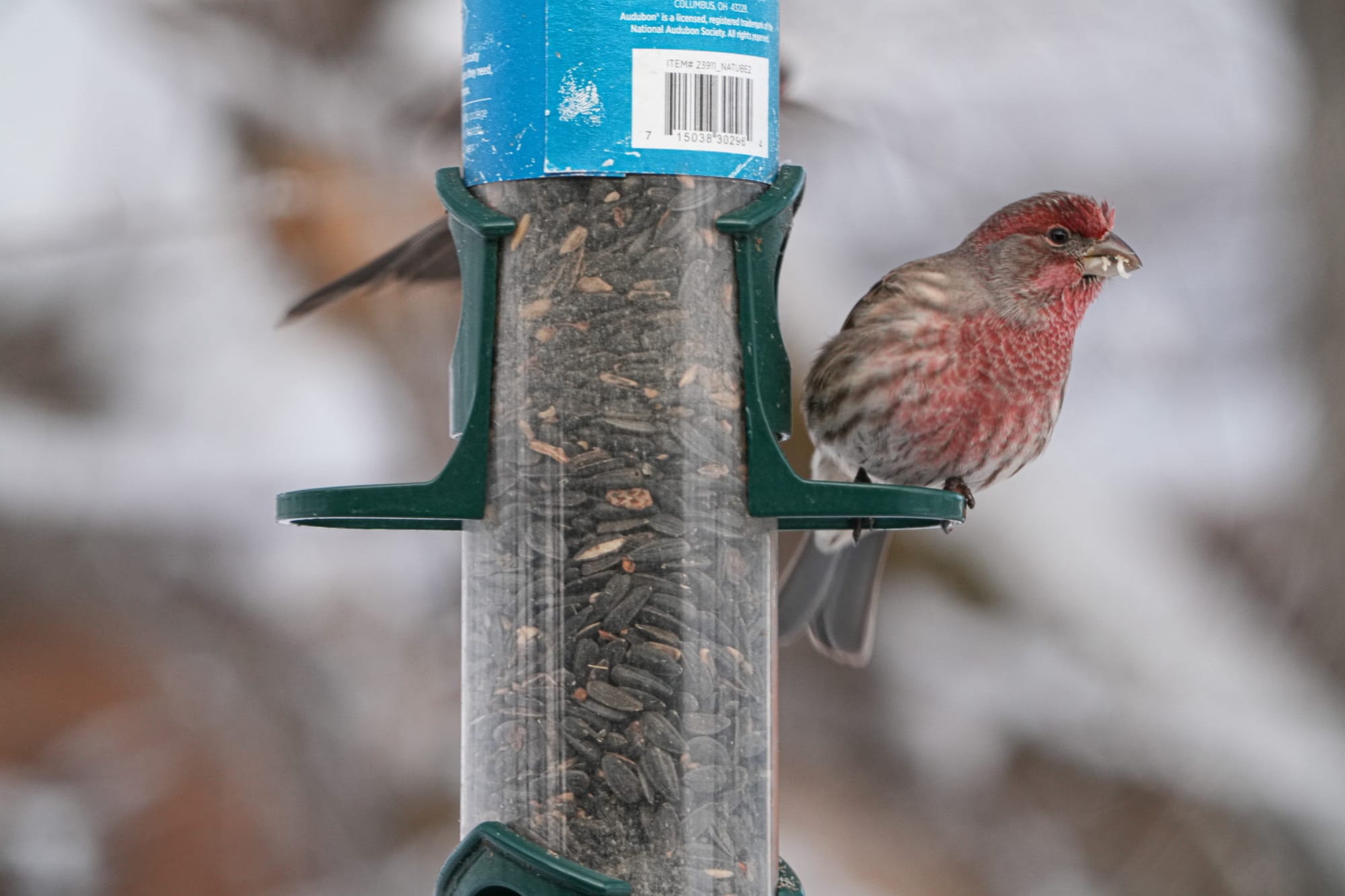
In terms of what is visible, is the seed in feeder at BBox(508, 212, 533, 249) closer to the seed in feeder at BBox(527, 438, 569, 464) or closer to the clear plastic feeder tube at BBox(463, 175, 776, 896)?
the clear plastic feeder tube at BBox(463, 175, 776, 896)

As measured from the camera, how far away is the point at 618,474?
10.5 ft

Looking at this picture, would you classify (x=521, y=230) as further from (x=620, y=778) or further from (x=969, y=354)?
(x=969, y=354)

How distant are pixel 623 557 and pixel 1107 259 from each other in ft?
4.91

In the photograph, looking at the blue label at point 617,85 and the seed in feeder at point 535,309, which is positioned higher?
the blue label at point 617,85

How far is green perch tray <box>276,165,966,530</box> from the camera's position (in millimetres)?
3168

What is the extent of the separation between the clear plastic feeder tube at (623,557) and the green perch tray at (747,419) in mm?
27

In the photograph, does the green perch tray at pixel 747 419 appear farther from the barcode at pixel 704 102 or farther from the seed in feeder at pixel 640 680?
the seed in feeder at pixel 640 680

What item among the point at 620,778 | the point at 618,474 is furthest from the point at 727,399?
the point at 620,778

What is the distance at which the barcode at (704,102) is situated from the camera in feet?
10.4

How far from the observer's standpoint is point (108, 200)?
544cm

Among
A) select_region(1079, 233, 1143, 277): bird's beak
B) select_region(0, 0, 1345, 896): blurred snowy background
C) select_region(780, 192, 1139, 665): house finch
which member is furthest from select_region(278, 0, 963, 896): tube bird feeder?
select_region(0, 0, 1345, 896): blurred snowy background

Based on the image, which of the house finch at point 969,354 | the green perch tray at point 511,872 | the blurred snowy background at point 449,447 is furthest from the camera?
the blurred snowy background at point 449,447

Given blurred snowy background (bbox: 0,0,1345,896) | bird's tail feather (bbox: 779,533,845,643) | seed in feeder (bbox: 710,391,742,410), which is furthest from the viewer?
blurred snowy background (bbox: 0,0,1345,896)

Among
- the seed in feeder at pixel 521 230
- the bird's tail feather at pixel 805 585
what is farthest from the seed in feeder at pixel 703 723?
the bird's tail feather at pixel 805 585
